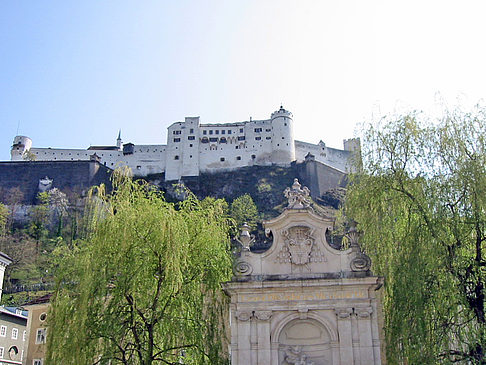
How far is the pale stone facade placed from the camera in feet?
62.5

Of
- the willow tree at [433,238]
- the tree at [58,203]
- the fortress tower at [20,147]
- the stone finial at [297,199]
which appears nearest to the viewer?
the willow tree at [433,238]

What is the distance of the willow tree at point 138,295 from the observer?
17.1m

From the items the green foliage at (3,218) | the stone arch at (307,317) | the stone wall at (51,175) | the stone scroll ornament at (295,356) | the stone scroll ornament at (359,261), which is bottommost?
the stone scroll ornament at (295,356)

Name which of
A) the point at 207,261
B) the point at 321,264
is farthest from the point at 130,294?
the point at 321,264

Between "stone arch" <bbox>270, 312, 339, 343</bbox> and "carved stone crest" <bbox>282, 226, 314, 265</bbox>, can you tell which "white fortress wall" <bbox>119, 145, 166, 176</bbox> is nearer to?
"carved stone crest" <bbox>282, 226, 314, 265</bbox>

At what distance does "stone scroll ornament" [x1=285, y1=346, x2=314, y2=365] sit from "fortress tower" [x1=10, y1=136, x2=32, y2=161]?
101526 millimetres

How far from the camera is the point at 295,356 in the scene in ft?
63.2

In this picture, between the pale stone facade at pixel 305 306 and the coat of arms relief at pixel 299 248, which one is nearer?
the pale stone facade at pixel 305 306

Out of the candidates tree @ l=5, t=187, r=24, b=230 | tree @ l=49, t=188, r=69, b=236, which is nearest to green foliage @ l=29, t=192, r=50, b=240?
tree @ l=49, t=188, r=69, b=236

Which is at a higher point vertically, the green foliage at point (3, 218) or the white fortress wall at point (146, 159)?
the white fortress wall at point (146, 159)

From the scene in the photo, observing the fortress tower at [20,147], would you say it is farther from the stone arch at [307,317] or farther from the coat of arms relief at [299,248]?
the stone arch at [307,317]

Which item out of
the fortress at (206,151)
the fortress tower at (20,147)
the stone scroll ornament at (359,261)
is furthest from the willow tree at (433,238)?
the fortress tower at (20,147)

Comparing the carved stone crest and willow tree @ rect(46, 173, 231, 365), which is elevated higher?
the carved stone crest

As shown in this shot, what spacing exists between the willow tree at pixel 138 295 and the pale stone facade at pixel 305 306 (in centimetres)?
92
